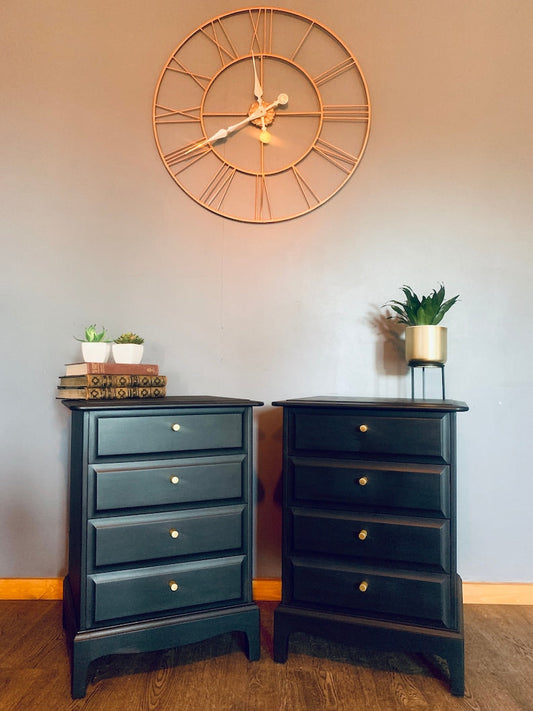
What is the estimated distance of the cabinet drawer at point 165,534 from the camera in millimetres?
1421

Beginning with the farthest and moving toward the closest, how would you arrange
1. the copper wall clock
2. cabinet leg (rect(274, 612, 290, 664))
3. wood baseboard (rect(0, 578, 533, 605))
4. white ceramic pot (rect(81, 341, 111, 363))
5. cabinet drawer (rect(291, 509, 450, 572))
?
the copper wall clock, wood baseboard (rect(0, 578, 533, 605)), white ceramic pot (rect(81, 341, 111, 363)), cabinet leg (rect(274, 612, 290, 664)), cabinet drawer (rect(291, 509, 450, 572))

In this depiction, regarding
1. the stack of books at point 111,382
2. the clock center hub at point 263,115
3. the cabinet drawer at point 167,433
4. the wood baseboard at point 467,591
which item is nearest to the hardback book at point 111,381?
the stack of books at point 111,382

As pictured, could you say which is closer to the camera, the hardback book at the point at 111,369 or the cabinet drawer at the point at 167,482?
the cabinet drawer at the point at 167,482

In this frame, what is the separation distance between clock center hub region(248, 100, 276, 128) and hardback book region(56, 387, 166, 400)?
1184 millimetres

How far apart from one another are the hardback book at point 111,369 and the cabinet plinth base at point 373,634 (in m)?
0.89

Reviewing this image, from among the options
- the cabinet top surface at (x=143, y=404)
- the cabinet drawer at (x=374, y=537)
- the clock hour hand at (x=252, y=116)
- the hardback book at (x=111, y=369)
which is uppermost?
the clock hour hand at (x=252, y=116)

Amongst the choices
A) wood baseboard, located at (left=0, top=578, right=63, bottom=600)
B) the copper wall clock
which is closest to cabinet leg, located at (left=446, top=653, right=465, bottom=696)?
wood baseboard, located at (left=0, top=578, right=63, bottom=600)

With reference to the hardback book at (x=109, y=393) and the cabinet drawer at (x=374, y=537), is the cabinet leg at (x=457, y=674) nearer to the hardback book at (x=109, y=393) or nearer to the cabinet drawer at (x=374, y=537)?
the cabinet drawer at (x=374, y=537)

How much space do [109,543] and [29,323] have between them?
105 cm

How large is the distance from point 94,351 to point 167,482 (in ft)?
1.80

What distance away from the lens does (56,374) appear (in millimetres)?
2035

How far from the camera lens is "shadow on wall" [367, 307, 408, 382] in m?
2.04

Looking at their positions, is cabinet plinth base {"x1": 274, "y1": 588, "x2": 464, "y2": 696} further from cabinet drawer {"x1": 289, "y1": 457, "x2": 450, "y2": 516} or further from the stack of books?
the stack of books

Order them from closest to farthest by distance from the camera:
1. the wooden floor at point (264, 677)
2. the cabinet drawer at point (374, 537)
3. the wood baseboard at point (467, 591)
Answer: the wooden floor at point (264, 677) → the cabinet drawer at point (374, 537) → the wood baseboard at point (467, 591)
